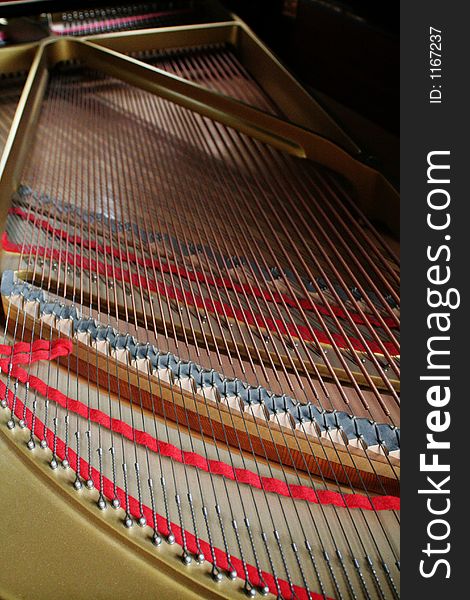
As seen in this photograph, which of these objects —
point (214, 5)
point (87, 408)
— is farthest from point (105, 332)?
point (214, 5)

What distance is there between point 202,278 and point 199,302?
122 mm

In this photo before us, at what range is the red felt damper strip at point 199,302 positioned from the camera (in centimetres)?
191

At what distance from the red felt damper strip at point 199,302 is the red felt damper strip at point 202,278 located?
63 mm

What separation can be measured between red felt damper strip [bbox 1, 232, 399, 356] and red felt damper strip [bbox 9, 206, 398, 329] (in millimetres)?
63

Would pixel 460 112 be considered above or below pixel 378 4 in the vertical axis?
below

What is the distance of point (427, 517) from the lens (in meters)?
1.37

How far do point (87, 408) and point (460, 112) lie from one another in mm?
1279

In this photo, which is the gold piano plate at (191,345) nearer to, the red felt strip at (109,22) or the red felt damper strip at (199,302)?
the red felt damper strip at (199,302)

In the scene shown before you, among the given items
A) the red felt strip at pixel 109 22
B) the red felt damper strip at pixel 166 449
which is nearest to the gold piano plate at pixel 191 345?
the red felt damper strip at pixel 166 449

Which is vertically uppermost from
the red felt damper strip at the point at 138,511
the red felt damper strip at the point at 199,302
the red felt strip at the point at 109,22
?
the red felt strip at the point at 109,22

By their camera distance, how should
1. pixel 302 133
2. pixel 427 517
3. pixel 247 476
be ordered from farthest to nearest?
1. pixel 302 133
2. pixel 247 476
3. pixel 427 517

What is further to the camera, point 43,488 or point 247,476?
point 247,476

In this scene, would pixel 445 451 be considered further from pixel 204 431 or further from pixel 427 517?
pixel 204 431

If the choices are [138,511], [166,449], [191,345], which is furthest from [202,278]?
[138,511]
